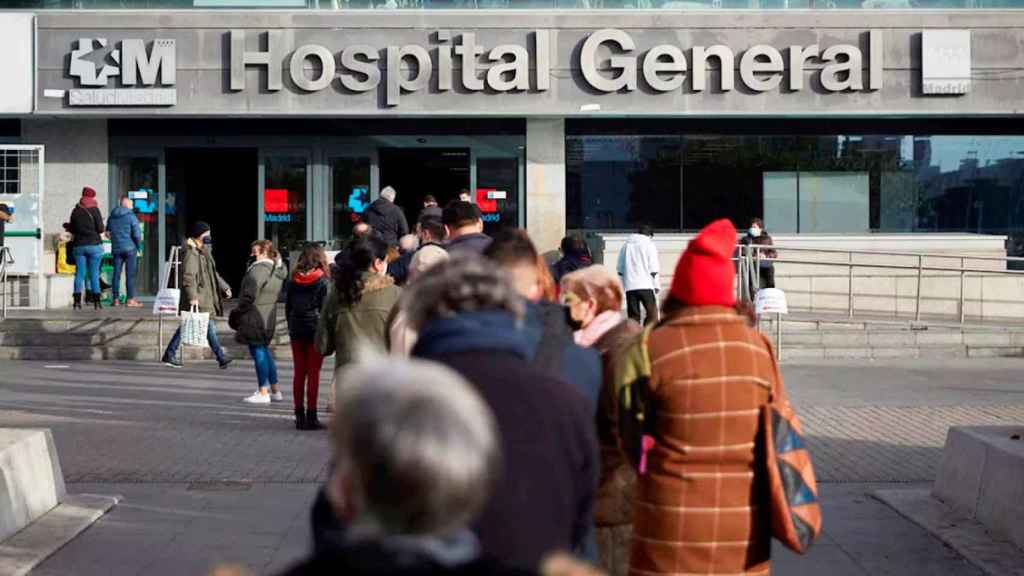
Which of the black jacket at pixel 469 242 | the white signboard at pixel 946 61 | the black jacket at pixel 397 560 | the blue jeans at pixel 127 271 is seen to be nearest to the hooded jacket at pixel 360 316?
the black jacket at pixel 469 242

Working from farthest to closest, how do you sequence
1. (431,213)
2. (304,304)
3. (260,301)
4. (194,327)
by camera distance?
(194,327)
(260,301)
(431,213)
(304,304)

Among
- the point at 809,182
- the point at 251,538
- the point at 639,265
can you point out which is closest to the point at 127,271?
the point at 639,265

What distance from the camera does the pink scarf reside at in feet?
18.5

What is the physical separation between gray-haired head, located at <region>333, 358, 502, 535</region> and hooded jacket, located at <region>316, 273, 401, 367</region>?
8.74 meters

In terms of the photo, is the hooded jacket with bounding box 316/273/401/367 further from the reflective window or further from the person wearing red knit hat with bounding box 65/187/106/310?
the reflective window

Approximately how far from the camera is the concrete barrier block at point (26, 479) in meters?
8.32

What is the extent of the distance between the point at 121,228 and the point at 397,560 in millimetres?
21522

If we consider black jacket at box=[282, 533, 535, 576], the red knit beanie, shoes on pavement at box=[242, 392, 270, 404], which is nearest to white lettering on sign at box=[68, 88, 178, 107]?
shoes on pavement at box=[242, 392, 270, 404]

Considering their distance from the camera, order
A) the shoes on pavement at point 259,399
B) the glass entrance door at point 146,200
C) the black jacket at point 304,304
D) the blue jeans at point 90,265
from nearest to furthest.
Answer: the black jacket at point 304,304, the shoes on pavement at point 259,399, the blue jeans at point 90,265, the glass entrance door at point 146,200

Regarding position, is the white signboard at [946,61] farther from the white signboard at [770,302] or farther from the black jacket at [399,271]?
the black jacket at [399,271]

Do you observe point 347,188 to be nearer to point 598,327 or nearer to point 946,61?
point 946,61

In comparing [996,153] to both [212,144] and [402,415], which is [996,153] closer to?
[212,144]

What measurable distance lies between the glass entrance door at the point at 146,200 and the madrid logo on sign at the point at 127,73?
5.32 feet

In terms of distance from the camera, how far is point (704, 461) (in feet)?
15.9
